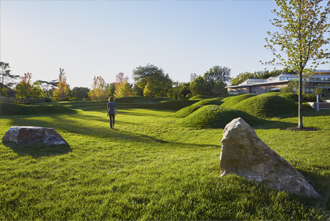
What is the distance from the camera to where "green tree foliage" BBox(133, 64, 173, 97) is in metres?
59.8

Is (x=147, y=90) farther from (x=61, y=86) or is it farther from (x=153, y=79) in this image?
(x=61, y=86)

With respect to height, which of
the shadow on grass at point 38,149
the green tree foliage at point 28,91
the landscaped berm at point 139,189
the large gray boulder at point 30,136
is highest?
the green tree foliage at point 28,91

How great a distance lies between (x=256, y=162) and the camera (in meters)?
4.29

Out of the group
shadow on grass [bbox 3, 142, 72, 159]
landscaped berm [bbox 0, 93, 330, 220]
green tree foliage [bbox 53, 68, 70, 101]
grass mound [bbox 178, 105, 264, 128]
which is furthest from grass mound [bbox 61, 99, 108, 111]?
landscaped berm [bbox 0, 93, 330, 220]

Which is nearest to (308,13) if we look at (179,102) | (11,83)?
(179,102)

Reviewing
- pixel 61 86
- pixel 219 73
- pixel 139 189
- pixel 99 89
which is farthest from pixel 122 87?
pixel 219 73

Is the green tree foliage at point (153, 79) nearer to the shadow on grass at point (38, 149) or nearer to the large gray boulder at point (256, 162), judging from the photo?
the shadow on grass at point (38, 149)

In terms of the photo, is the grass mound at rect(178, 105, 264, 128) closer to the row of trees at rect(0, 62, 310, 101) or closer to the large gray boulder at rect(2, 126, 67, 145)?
the large gray boulder at rect(2, 126, 67, 145)

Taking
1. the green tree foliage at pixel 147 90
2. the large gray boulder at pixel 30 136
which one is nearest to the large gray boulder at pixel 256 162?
the large gray boulder at pixel 30 136

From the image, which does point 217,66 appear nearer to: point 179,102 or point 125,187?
point 179,102

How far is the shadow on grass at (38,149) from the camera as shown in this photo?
6297 millimetres

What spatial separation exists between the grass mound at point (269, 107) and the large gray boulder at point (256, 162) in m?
15.1

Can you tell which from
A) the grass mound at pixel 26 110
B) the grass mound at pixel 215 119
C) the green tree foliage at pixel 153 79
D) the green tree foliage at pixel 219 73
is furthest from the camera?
the green tree foliage at pixel 219 73

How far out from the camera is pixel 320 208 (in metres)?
3.45
